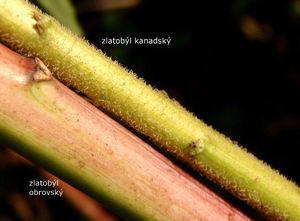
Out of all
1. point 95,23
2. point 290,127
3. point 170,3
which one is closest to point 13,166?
point 95,23

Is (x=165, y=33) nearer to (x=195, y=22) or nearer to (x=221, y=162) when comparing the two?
(x=195, y=22)

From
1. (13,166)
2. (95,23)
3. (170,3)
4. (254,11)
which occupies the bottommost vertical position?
(13,166)

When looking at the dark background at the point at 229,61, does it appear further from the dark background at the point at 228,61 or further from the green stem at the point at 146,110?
the green stem at the point at 146,110

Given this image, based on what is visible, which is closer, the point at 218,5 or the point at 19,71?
the point at 19,71

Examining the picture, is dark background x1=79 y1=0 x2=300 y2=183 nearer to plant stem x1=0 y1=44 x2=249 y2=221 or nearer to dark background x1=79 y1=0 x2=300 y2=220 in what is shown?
dark background x1=79 y1=0 x2=300 y2=220

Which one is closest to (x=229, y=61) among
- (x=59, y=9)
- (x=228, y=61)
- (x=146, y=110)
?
(x=228, y=61)

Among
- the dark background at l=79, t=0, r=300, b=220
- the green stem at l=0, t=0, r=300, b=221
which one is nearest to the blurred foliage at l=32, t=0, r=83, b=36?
the green stem at l=0, t=0, r=300, b=221
